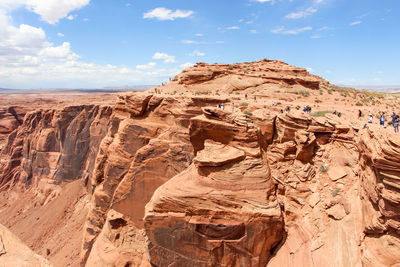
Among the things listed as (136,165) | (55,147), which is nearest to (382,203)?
(136,165)

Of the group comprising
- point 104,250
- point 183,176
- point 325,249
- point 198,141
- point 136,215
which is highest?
point 198,141

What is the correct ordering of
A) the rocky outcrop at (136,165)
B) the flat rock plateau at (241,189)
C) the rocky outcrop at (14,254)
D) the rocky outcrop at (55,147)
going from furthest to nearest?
the rocky outcrop at (55,147), the rocky outcrop at (136,165), the flat rock plateau at (241,189), the rocky outcrop at (14,254)

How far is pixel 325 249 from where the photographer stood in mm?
8758

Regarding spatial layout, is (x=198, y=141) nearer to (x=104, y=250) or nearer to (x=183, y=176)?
(x=183, y=176)

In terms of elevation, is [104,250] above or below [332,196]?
below

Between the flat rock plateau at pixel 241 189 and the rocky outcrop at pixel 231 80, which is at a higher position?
the rocky outcrop at pixel 231 80

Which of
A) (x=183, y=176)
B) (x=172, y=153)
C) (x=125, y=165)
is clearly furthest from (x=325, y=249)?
(x=125, y=165)

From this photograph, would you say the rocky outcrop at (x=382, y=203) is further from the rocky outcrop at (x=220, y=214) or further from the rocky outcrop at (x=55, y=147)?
the rocky outcrop at (x=55, y=147)

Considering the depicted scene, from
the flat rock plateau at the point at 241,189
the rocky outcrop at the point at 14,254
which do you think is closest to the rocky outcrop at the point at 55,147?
the flat rock plateau at the point at 241,189

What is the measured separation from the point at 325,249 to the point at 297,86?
70.6ft

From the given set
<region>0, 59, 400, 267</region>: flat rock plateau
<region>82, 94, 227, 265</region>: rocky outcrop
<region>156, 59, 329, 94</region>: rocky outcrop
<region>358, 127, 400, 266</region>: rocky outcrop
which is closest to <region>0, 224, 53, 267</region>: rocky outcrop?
<region>0, 59, 400, 267</region>: flat rock plateau

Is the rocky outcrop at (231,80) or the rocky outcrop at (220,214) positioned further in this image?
the rocky outcrop at (231,80)

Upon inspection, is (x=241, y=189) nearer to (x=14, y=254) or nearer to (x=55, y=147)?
(x=14, y=254)

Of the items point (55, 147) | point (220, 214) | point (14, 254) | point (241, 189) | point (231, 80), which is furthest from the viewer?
point (55, 147)
